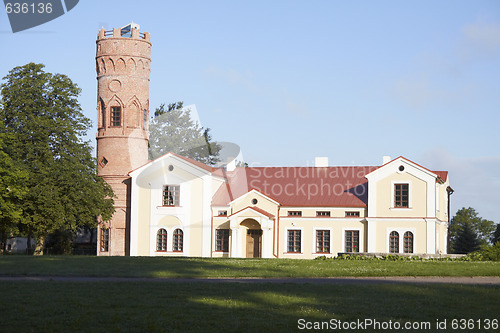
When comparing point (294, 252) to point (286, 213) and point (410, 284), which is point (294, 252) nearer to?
point (286, 213)

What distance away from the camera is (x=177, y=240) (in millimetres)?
Answer: 49250

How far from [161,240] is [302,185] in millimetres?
10514

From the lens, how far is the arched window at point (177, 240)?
4906cm

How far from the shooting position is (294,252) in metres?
47.8

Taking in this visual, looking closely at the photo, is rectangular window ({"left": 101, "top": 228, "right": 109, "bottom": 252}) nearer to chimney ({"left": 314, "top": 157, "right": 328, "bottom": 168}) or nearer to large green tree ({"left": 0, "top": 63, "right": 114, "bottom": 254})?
large green tree ({"left": 0, "top": 63, "right": 114, "bottom": 254})

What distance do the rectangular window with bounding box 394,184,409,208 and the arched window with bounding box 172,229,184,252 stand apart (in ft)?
47.7

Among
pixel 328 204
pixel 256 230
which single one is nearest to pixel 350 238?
pixel 328 204

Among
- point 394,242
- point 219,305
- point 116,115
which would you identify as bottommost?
point 219,305

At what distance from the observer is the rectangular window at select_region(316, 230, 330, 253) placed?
4750 centimetres

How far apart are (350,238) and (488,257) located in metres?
13.6

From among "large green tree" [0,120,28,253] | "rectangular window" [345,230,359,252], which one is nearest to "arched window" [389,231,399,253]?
"rectangular window" [345,230,359,252]

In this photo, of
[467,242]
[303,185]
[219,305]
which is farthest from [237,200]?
[219,305]

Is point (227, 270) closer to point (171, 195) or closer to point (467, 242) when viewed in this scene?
point (171, 195)

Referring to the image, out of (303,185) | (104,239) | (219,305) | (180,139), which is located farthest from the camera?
(180,139)
